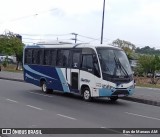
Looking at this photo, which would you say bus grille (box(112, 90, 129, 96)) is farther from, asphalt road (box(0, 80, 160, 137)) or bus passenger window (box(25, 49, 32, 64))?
bus passenger window (box(25, 49, 32, 64))

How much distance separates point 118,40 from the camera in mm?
94188

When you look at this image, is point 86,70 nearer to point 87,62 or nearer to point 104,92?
point 87,62

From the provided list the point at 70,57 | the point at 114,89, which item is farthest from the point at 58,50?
the point at 114,89

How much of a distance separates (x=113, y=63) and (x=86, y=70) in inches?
58.9

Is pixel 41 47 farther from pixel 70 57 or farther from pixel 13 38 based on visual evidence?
pixel 13 38

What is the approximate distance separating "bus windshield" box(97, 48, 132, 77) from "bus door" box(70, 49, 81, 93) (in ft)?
5.53

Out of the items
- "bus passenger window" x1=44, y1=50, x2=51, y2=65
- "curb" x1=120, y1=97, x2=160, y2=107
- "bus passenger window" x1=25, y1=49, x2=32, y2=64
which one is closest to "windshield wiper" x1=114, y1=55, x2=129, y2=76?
"curb" x1=120, y1=97, x2=160, y2=107

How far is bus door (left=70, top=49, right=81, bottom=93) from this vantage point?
2145 cm

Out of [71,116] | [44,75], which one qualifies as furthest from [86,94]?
[71,116]

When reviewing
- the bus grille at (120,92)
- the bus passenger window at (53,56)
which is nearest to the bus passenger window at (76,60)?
the bus passenger window at (53,56)

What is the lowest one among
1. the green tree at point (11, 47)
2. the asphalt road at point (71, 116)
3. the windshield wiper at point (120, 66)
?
the asphalt road at point (71, 116)

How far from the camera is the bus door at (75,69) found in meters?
21.5

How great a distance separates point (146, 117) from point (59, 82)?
851 centimetres

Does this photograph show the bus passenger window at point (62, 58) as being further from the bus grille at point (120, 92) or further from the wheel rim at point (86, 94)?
the bus grille at point (120, 92)
